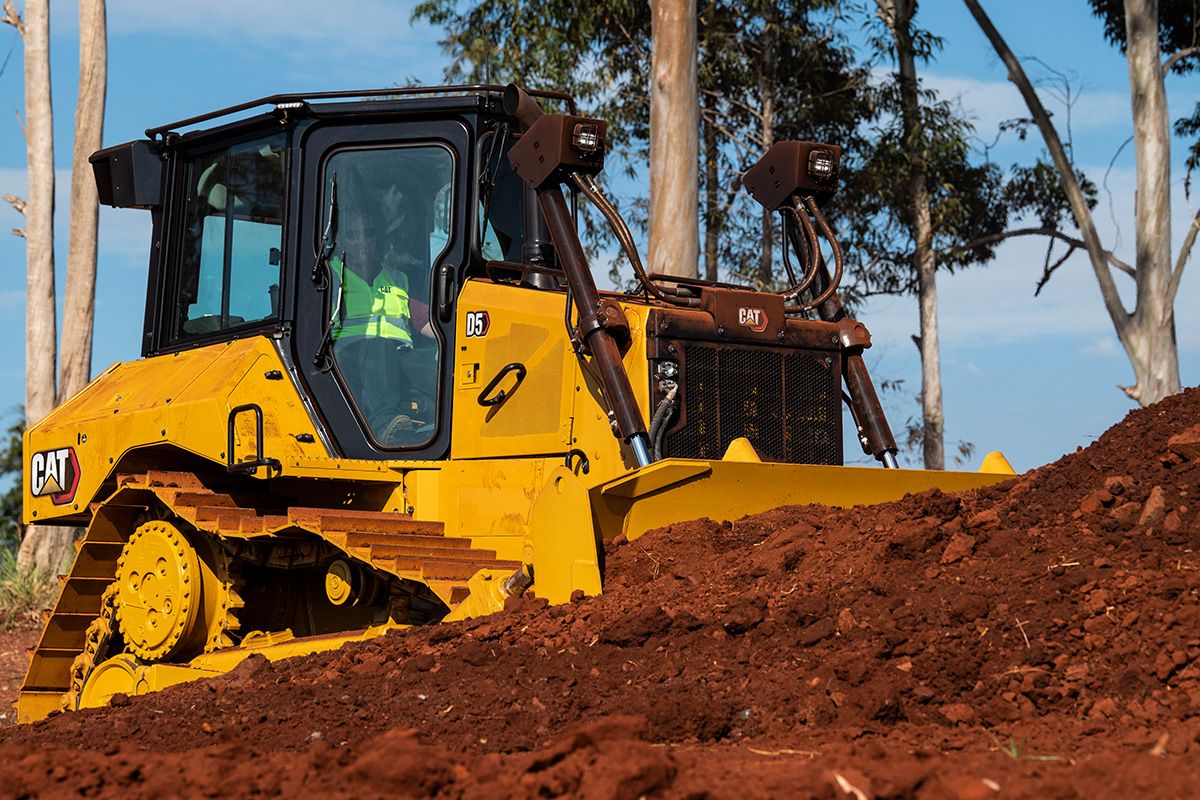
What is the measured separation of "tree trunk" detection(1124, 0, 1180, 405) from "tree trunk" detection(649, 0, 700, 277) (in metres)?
5.89

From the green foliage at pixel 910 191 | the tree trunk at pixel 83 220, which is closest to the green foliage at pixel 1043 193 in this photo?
the green foliage at pixel 910 191

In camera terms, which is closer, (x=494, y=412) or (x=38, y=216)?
(x=494, y=412)

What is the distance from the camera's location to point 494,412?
7.27 m

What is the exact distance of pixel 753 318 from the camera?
7145mm

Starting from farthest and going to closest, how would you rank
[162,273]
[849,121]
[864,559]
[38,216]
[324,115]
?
[849,121]
[38,216]
[162,273]
[324,115]
[864,559]

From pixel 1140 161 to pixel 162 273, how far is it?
12.7 m

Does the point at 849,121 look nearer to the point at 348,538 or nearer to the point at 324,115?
the point at 324,115

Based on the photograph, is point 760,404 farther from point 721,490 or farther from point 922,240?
point 922,240

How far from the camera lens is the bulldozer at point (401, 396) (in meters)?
6.77

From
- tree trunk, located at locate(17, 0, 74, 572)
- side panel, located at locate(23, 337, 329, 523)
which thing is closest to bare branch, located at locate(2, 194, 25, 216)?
tree trunk, located at locate(17, 0, 74, 572)

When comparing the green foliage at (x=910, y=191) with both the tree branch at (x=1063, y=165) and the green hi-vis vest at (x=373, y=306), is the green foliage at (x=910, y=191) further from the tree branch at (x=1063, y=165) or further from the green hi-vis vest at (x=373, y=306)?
the green hi-vis vest at (x=373, y=306)

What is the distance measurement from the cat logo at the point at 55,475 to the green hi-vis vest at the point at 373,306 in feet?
6.60

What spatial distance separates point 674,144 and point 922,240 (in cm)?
927

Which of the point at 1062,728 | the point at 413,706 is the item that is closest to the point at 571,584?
the point at 413,706
